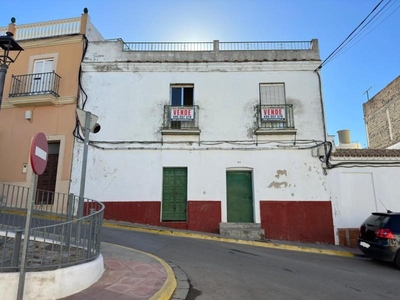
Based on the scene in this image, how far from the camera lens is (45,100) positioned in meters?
12.3

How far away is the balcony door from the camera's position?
497 inches

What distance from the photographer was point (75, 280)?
13.8ft

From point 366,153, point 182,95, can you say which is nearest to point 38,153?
point 182,95

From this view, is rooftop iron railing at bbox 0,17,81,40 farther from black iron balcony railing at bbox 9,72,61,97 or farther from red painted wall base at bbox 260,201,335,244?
red painted wall base at bbox 260,201,335,244

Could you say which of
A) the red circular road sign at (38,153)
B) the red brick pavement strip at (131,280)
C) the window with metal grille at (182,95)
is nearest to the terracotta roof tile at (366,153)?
the window with metal grille at (182,95)

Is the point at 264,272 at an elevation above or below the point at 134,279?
below

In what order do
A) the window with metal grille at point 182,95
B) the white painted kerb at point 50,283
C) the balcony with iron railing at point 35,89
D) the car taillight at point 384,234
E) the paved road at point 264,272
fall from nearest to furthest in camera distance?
the white painted kerb at point 50,283 < the paved road at point 264,272 < the car taillight at point 384,234 < the balcony with iron railing at point 35,89 < the window with metal grille at point 182,95

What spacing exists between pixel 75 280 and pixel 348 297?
4.36m

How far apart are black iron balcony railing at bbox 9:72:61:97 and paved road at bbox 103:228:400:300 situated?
7.21 metres

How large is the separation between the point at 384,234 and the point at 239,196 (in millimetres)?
5374

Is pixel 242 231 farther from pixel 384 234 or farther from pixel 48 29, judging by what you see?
pixel 48 29

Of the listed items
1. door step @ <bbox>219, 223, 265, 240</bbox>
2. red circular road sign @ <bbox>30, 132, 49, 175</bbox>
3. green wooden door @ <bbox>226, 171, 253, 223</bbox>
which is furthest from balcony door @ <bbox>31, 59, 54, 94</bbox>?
red circular road sign @ <bbox>30, 132, 49, 175</bbox>

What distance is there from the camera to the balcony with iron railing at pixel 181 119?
12.0 m

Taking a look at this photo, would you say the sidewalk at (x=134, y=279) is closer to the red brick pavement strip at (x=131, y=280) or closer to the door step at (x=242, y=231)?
the red brick pavement strip at (x=131, y=280)
